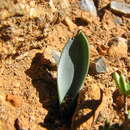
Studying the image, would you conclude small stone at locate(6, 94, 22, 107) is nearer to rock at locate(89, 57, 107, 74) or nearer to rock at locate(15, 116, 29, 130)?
rock at locate(15, 116, 29, 130)

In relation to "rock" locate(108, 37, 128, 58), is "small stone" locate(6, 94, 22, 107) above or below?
below

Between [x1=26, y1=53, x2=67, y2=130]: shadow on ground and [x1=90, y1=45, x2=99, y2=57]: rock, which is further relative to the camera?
[x1=90, y1=45, x2=99, y2=57]: rock

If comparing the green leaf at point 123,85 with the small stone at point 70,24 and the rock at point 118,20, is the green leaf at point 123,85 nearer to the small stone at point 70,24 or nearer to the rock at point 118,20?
the small stone at point 70,24

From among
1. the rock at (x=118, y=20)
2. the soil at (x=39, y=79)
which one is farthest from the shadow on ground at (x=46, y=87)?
the rock at (x=118, y=20)

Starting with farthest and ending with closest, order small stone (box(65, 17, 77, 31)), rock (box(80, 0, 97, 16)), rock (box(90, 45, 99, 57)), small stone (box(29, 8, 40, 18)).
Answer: rock (box(80, 0, 97, 16)) < small stone (box(65, 17, 77, 31)) < rock (box(90, 45, 99, 57)) < small stone (box(29, 8, 40, 18))

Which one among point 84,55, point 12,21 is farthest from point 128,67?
point 12,21

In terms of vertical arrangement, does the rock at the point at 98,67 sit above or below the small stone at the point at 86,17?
below

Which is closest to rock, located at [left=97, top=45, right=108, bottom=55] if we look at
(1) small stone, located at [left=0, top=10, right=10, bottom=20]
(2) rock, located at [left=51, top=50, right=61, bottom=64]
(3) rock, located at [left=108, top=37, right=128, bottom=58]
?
(3) rock, located at [left=108, top=37, right=128, bottom=58]

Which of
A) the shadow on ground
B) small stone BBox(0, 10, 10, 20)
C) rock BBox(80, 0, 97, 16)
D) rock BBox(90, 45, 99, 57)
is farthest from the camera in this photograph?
rock BBox(80, 0, 97, 16)
